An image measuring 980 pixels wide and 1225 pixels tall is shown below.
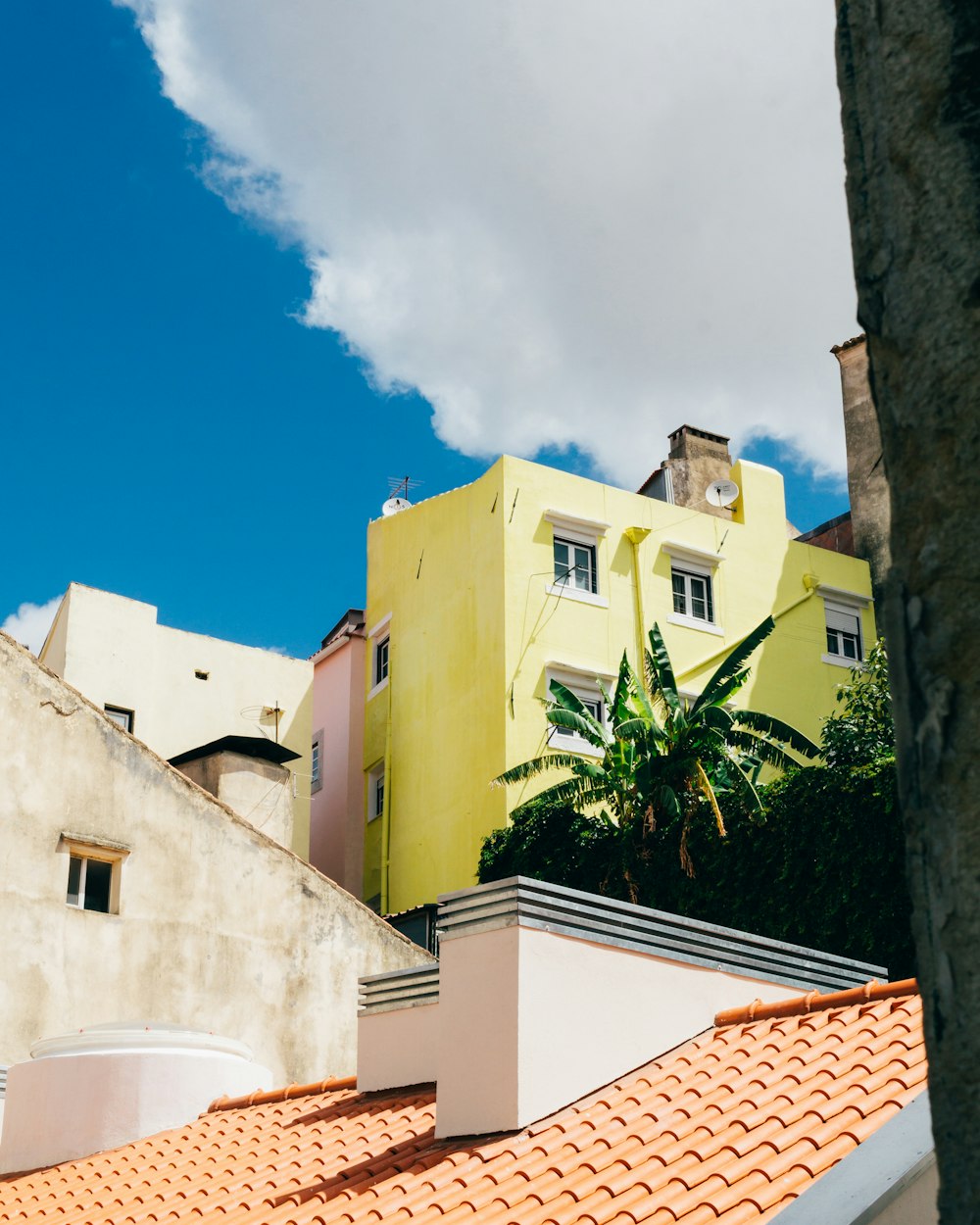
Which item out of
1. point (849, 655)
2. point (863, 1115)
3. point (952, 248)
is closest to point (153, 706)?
point (849, 655)

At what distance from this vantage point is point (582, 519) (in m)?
37.3

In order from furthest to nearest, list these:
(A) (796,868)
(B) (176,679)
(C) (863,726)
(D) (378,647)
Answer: (D) (378,647) → (B) (176,679) → (C) (863,726) → (A) (796,868)

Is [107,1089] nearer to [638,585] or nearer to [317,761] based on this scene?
[638,585]

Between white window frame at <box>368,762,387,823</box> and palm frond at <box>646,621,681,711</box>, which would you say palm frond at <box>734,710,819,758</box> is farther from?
white window frame at <box>368,762,387,823</box>

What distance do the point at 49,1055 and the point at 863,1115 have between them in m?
9.99

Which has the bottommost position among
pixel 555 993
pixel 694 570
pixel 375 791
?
pixel 555 993

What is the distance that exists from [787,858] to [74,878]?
1095cm

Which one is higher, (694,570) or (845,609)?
(694,570)

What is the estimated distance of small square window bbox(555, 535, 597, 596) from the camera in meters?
37.0

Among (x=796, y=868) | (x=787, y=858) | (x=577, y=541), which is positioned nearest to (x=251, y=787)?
(x=577, y=541)

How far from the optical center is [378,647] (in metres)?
40.9

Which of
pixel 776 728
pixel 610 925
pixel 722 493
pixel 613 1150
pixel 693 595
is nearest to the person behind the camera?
pixel 613 1150

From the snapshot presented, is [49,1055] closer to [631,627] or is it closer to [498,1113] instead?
[498,1113]

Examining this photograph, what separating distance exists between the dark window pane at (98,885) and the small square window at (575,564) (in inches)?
565
